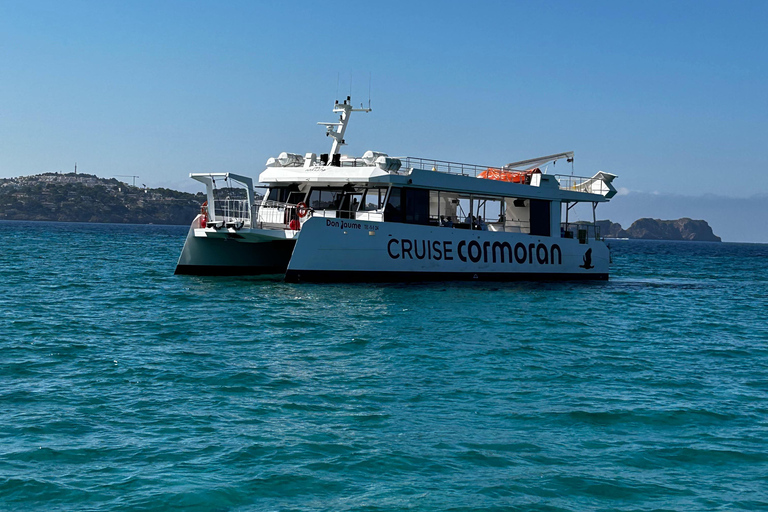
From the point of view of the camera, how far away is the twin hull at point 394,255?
23.4 m

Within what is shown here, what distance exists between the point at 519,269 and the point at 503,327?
12297mm

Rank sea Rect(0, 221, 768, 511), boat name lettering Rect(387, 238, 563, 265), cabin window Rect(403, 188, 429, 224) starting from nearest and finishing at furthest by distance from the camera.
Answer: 1. sea Rect(0, 221, 768, 511)
2. boat name lettering Rect(387, 238, 563, 265)
3. cabin window Rect(403, 188, 429, 224)

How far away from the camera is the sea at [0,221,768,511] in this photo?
6828 millimetres

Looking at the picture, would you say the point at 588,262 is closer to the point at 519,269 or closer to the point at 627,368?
the point at 519,269

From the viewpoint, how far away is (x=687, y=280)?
121 feet

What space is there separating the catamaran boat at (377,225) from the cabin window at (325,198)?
0.03 meters

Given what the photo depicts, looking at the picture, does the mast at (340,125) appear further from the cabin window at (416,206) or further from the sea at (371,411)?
the sea at (371,411)

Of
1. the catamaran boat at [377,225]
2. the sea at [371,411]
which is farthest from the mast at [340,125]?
the sea at [371,411]

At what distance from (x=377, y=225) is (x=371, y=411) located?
15.5m

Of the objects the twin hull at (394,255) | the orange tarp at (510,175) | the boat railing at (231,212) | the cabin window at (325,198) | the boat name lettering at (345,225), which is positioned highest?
the orange tarp at (510,175)

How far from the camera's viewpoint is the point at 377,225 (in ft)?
80.3

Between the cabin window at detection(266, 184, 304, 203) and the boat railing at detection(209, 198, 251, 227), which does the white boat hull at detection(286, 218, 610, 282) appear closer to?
the boat railing at detection(209, 198, 251, 227)

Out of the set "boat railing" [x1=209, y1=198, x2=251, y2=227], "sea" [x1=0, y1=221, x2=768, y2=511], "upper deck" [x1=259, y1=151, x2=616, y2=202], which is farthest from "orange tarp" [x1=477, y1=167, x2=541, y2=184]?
"sea" [x1=0, y1=221, x2=768, y2=511]

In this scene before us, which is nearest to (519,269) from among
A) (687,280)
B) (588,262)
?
(588,262)
